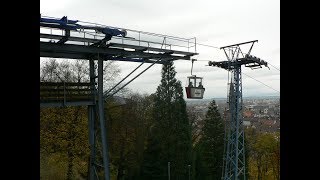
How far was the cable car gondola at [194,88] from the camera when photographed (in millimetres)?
13602

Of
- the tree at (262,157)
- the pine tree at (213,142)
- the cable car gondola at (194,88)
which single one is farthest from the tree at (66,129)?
the tree at (262,157)

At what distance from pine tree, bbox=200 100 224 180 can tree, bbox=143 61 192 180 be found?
→ 230 cm

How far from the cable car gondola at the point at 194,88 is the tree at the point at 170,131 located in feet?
37.2

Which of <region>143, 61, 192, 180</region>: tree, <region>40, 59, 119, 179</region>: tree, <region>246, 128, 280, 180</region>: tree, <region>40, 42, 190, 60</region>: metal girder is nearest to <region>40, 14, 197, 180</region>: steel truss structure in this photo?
<region>40, 42, 190, 60</region>: metal girder

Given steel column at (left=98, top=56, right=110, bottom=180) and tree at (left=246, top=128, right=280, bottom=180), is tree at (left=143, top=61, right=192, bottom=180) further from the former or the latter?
steel column at (left=98, top=56, right=110, bottom=180)

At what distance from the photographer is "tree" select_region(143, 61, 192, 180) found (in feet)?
79.9

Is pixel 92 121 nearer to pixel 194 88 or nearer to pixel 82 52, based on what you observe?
pixel 82 52

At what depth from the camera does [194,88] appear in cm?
1366

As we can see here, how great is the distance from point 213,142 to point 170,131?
4.41 meters

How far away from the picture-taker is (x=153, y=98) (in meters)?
27.2

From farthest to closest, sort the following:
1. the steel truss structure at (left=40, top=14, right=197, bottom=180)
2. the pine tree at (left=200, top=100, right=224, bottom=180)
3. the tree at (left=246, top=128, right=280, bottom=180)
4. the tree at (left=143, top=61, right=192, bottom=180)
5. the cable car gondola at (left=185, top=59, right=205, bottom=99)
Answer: the tree at (left=246, top=128, right=280, bottom=180)
the pine tree at (left=200, top=100, right=224, bottom=180)
the tree at (left=143, top=61, right=192, bottom=180)
the cable car gondola at (left=185, top=59, right=205, bottom=99)
the steel truss structure at (left=40, top=14, right=197, bottom=180)

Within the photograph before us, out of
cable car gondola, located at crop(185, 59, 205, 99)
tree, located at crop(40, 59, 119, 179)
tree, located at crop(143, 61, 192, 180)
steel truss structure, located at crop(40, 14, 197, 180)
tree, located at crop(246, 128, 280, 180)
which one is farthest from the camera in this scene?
tree, located at crop(246, 128, 280, 180)
